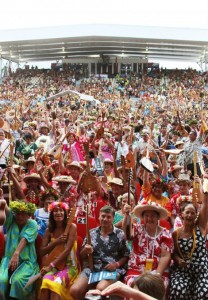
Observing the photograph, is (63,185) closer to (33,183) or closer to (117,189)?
(33,183)

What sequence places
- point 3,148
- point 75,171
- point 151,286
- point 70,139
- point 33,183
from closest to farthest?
point 151,286, point 33,183, point 75,171, point 3,148, point 70,139

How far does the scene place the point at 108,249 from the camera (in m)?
4.46

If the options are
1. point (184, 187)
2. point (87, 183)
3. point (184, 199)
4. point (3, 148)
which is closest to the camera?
point (184, 199)

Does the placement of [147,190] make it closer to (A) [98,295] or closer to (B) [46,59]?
(A) [98,295]

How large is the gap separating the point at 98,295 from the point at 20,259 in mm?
2074

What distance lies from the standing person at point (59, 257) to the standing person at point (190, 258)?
952 millimetres

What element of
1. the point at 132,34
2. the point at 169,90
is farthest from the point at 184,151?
the point at 132,34

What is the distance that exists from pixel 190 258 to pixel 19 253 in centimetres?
159

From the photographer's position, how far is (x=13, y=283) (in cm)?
429

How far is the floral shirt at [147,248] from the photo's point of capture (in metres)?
4.36

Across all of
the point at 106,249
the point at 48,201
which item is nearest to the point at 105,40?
the point at 48,201

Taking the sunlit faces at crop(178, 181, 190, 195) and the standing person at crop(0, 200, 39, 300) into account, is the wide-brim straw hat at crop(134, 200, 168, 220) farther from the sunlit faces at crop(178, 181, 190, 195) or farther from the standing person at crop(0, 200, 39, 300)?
the sunlit faces at crop(178, 181, 190, 195)

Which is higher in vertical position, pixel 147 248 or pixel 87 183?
pixel 87 183

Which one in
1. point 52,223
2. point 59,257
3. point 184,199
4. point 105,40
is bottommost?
point 59,257
